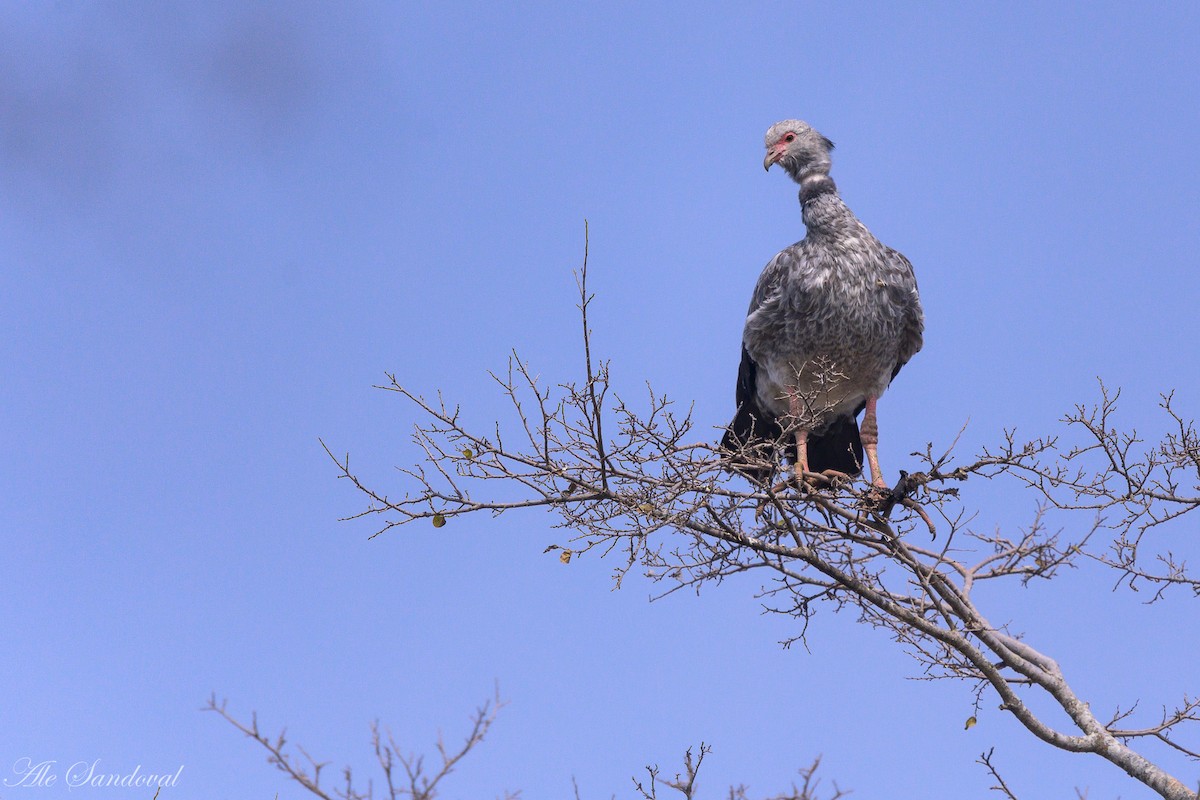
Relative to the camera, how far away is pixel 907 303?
6879 millimetres

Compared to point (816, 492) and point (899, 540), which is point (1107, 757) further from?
point (816, 492)

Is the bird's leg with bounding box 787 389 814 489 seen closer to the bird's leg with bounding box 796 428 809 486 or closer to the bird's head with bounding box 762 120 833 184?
the bird's leg with bounding box 796 428 809 486

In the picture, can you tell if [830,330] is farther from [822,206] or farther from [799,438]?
[822,206]

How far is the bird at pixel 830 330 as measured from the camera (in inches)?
263

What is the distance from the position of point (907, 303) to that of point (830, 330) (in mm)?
542

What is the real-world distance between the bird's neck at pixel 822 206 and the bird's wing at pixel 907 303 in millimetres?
321

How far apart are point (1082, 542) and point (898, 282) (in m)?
2.25

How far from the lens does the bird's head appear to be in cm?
739

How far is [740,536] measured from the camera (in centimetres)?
466

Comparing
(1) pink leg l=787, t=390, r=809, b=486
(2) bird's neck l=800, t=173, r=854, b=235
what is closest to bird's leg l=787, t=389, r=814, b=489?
(1) pink leg l=787, t=390, r=809, b=486

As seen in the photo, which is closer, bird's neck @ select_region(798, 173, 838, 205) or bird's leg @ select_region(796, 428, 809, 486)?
bird's leg @ select_region(796, 428, 809, 486)

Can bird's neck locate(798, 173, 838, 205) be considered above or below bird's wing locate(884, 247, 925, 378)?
above

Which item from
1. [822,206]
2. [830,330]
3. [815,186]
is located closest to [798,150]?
[815,186]

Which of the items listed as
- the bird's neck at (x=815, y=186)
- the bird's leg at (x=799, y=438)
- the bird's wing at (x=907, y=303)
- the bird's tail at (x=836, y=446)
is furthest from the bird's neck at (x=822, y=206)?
the bird's tail at (x=836, y=446)
